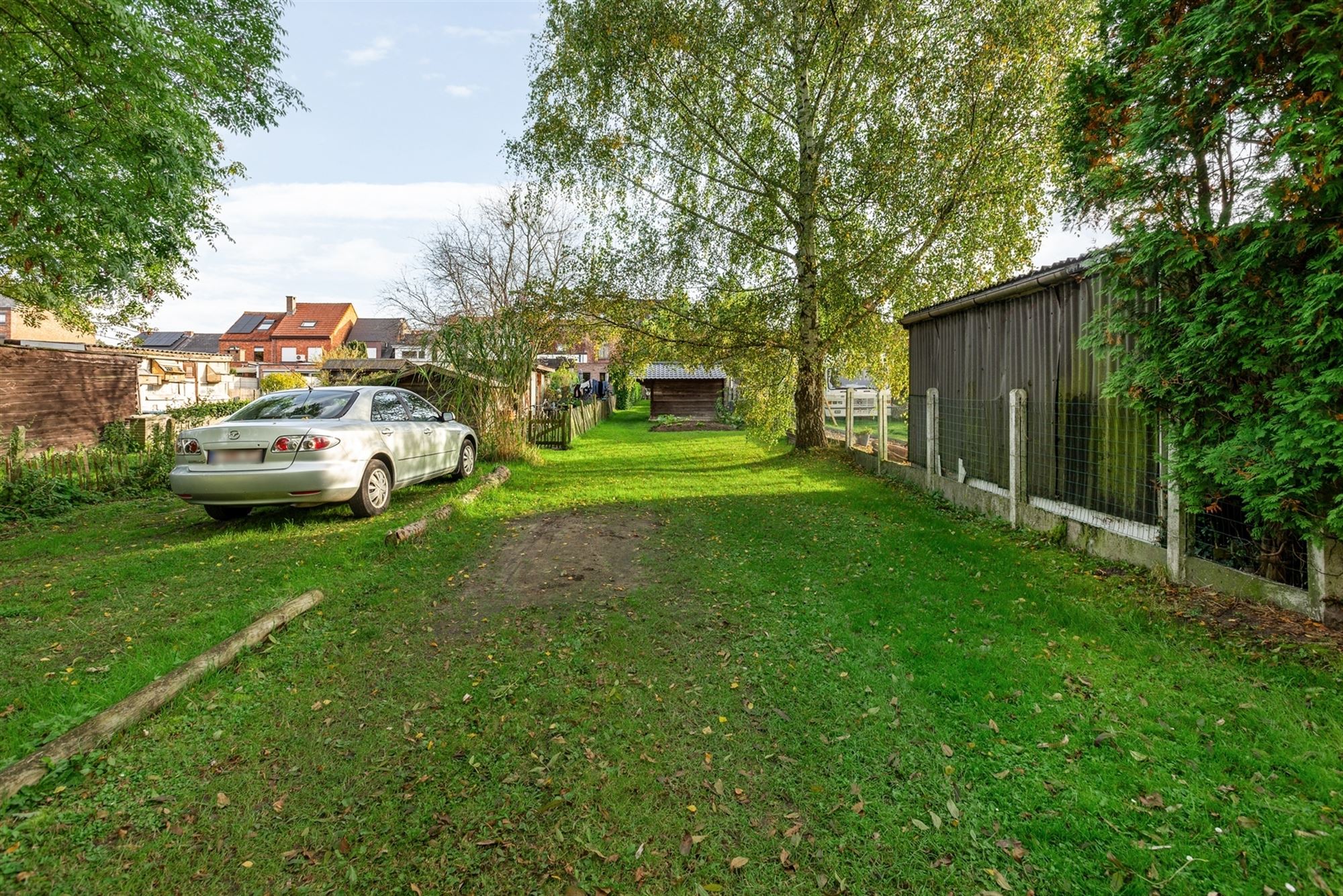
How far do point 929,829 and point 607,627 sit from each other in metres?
2.58

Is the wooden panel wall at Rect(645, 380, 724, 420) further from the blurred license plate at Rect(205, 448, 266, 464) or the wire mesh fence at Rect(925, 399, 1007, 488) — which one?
the blurred license plate at Rect(205, 448, 266, 464)

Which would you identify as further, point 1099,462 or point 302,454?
point 302,454

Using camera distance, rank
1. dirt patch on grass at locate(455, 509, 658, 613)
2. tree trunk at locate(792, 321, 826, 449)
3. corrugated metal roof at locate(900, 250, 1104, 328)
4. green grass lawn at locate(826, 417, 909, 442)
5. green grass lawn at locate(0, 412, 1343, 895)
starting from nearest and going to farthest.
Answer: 1. green grass lawn at locate(0, 412, 1343, 895)
2. dirt patch on grass at locate(455, 509, 658, 613)
3. corrugated metal roof at locate(900, 250, 1104, 328)
4. green grass lawn at locate(826, 417, 909, 442)
5. tree trunk at locate(792, 321, 826, 449)

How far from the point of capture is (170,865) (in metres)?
2.29

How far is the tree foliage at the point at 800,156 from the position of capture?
12.4m

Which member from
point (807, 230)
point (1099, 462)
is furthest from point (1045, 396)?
point (807, 230)

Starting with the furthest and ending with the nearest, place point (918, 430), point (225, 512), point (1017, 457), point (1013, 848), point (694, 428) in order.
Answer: point (694, 428) → point (918, 430) → point (225, 512) → point (1017, 457) → point (1013, 848)

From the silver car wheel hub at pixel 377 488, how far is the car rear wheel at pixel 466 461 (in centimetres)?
264

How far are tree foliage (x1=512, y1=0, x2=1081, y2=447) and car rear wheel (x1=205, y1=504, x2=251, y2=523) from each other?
8640 millimetres

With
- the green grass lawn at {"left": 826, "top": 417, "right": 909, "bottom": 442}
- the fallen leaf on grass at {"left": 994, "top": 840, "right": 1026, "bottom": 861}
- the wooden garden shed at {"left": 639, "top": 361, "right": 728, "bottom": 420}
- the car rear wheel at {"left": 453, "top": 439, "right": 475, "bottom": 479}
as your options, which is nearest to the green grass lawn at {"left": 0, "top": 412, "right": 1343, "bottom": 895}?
the fallen leaf on grass at {"left": 994, "top": 840, "right": 1026, "bottom": 861}

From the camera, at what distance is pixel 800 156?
46.2 feet

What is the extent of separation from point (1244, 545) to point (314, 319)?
7706 cm

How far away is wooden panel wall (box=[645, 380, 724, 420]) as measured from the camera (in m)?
33.8

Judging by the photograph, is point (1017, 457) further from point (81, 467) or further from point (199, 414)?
point (199, 414)
